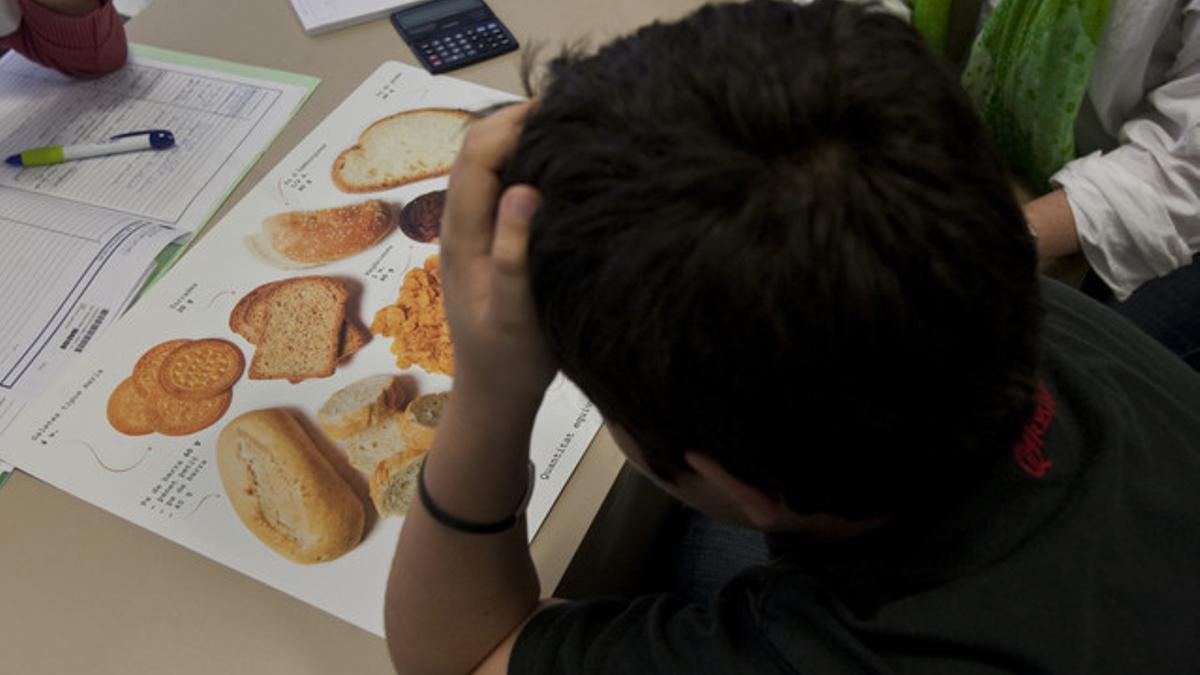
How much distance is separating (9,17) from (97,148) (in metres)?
0.18

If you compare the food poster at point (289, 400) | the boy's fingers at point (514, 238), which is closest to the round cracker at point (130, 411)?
the food poster at point (289, 400)

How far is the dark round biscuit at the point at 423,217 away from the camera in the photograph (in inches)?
29.3

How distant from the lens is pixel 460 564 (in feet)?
1.65

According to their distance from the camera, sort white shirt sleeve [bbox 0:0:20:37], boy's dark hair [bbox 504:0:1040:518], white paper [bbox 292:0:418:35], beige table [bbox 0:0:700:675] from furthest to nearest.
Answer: white paper [bbox 292:0:418:35] < white shirt sleeve [bbox 0:0:20:37] < beige table [bbox 0:0:700:675] < boy's dark hair [bbox 504:0:1040:518]

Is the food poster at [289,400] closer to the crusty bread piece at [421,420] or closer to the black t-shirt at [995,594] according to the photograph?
the crusty bread piece at [421,420]

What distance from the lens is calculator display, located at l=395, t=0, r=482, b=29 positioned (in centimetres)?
95

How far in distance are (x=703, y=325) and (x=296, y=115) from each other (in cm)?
67

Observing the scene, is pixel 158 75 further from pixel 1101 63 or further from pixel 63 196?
pixel 1101 63

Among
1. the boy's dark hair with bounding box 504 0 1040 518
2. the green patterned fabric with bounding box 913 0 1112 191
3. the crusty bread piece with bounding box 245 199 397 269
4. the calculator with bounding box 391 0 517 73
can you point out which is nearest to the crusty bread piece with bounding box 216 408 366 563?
the crusty bread piece with bounding box 245 199 397 269

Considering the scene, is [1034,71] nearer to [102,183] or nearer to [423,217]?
[423,217]

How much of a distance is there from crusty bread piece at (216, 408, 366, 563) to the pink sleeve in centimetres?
51

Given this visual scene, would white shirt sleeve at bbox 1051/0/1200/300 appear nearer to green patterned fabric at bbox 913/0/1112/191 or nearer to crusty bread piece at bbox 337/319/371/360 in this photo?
green patterned fabric at bbox 913/0/1112/191

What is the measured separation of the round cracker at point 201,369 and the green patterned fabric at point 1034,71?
667mm

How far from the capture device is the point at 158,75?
92cm
